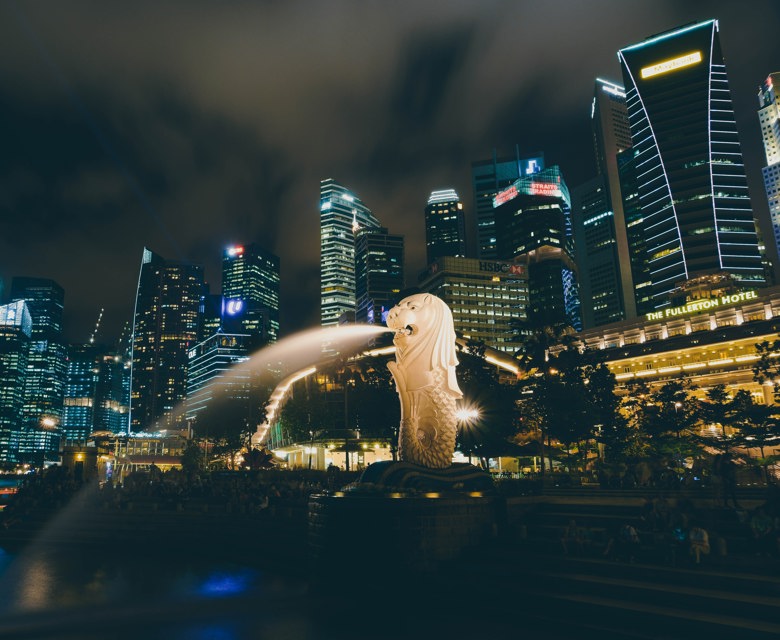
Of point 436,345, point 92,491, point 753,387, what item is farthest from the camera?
point 753,387

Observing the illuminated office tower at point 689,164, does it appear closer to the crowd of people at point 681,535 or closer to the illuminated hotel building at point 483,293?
the illuminated hotel building at point 483,293

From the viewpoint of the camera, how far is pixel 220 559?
65.0ft

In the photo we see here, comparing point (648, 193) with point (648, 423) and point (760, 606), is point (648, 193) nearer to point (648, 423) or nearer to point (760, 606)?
point (648, 423)

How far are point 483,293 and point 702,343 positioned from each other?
89.6m

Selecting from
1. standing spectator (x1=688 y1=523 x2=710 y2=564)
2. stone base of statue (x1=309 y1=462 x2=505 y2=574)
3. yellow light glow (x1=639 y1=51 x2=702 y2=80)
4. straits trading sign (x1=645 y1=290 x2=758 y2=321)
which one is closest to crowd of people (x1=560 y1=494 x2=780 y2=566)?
standing spectator (x1=688 y1=523 x2=710 y2=564)

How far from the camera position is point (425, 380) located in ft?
55.3

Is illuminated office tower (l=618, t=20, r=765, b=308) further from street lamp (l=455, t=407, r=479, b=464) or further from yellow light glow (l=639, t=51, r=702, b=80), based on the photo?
street lamp (l=455, t=407, r=479, b=464)

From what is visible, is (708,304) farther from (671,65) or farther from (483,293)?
(671,65)

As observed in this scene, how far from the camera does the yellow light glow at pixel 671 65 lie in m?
154

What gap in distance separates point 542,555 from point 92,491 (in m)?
25.1

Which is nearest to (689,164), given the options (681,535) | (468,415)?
(468,415)

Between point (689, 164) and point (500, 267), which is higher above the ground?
point (689, 164)

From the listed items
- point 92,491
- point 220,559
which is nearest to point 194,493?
point 92,491

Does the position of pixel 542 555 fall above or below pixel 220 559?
above
